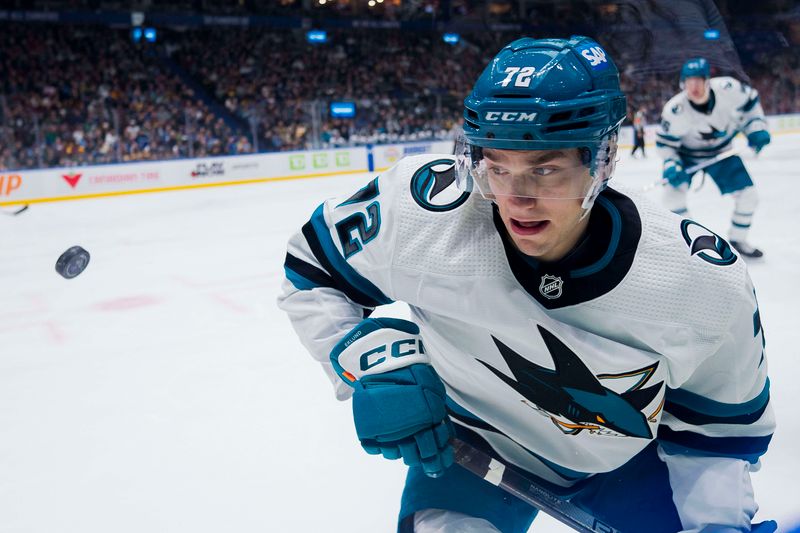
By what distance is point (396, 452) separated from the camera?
1.20m

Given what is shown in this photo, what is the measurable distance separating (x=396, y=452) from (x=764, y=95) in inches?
584

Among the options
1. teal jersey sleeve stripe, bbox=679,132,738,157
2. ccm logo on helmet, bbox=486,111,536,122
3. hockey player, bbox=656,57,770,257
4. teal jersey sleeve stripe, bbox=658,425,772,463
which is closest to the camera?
ccm logo on helmet, bbox=486,111,536,122

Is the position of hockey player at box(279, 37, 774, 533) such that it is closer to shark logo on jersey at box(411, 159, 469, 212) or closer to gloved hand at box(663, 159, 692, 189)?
shark logo on jersey at box(411, 159, 469, 212)

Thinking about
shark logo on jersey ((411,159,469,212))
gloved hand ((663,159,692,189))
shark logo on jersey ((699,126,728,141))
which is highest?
shark logo on jersey ((411,159,469,212))

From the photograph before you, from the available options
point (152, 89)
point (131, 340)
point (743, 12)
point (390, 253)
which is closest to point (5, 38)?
point (152, 89)

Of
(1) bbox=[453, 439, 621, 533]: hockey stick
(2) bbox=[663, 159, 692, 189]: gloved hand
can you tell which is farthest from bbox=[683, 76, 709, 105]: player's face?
(1) bbox=[453, 439, 621, 533]: hockey stick

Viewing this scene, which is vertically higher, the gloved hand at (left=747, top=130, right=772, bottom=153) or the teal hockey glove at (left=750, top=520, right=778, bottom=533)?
the gloved hand at (left=747, top=130, right=772, bottom=153)

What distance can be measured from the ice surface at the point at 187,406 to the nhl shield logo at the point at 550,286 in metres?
0.93

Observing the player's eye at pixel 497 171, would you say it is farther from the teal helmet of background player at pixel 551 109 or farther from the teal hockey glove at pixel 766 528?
the teal hockey glove at pixel 766 528

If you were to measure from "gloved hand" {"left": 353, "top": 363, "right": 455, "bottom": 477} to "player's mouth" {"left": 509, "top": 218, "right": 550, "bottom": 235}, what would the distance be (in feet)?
0.97

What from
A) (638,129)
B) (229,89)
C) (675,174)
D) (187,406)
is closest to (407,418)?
(187,406)

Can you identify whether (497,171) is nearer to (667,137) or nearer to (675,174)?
(675,174)

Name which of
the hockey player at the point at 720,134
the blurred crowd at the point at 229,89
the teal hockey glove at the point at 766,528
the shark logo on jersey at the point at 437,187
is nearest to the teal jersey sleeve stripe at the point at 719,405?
the teal hockey glove at the point at 766,528

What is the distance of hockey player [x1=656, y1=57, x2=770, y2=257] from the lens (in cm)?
483
